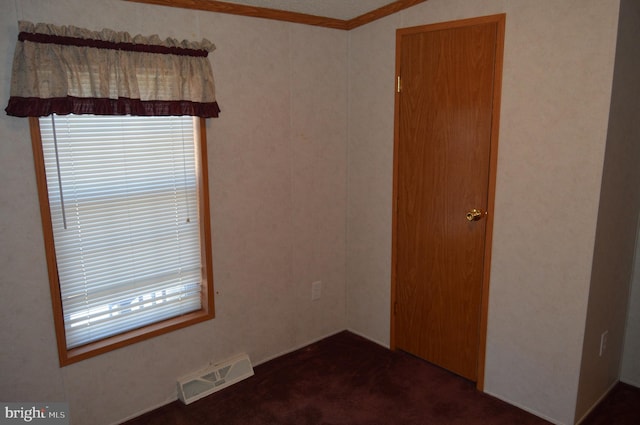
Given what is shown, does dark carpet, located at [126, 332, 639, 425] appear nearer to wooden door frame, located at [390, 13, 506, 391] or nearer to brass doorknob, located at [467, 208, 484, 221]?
wooden door frame, located at [390, 13, 506, 391]

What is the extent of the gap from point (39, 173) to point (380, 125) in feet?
6.55

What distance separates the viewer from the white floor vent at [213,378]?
8.72ft

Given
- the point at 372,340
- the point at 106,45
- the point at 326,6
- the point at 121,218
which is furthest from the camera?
Answer: the point at 372,340

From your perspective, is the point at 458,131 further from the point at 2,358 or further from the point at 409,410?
the point at 2,358

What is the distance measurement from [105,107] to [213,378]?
166cm

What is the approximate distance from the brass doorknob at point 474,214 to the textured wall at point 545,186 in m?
0.10

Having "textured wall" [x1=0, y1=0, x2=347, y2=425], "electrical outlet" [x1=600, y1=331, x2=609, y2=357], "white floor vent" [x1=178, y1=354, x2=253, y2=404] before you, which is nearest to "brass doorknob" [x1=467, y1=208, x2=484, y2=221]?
"electrical outlet" [x1=600, y1=331, x2=609, y2=357]

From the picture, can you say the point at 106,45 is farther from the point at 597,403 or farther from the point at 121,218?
the point at 597,403

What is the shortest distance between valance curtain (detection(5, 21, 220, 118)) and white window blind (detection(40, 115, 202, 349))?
0.12m

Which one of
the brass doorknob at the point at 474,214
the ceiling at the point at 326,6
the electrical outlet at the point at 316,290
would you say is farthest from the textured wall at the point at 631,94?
the electrical outlet at the point at 316,290

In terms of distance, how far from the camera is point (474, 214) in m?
2.61

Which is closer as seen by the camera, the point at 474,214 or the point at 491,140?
the point at 491,140

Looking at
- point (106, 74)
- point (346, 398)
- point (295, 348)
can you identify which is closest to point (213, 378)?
point (295, 348)

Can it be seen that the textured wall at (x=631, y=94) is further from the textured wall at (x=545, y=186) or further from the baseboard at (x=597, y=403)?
the baseboard at (x=597, y=403)
